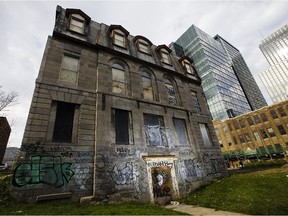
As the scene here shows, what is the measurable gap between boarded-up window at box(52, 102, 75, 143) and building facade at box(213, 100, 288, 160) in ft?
116

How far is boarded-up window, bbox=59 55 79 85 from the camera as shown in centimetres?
988

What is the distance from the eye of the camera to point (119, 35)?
1433 cm

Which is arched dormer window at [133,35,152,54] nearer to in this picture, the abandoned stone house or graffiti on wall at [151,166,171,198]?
the abandoned stone house

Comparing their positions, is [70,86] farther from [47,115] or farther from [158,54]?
[158,54]

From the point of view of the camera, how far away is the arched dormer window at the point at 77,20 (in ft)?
39.3

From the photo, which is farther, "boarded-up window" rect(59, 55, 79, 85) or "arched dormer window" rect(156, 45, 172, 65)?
"arched dormer window" rect(156, 45, 172, 65)

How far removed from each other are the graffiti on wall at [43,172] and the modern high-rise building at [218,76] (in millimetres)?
60255

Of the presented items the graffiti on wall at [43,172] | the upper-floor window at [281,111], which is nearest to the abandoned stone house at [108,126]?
the graffiti on wall at [43,172]

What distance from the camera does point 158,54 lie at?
54.9 ft

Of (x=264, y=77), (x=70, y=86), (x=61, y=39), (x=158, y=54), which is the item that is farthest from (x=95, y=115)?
(x=264, y=77)

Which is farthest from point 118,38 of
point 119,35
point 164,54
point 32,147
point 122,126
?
point 32,147

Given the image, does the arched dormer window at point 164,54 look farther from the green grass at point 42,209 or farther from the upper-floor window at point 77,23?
the green grass at point 42,209

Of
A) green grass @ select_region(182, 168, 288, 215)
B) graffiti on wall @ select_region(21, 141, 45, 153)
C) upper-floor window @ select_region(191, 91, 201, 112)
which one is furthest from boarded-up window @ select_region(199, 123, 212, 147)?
graffiti on wall @ select_region(21, 141, 45, 153)

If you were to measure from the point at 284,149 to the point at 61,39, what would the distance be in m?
37.8
